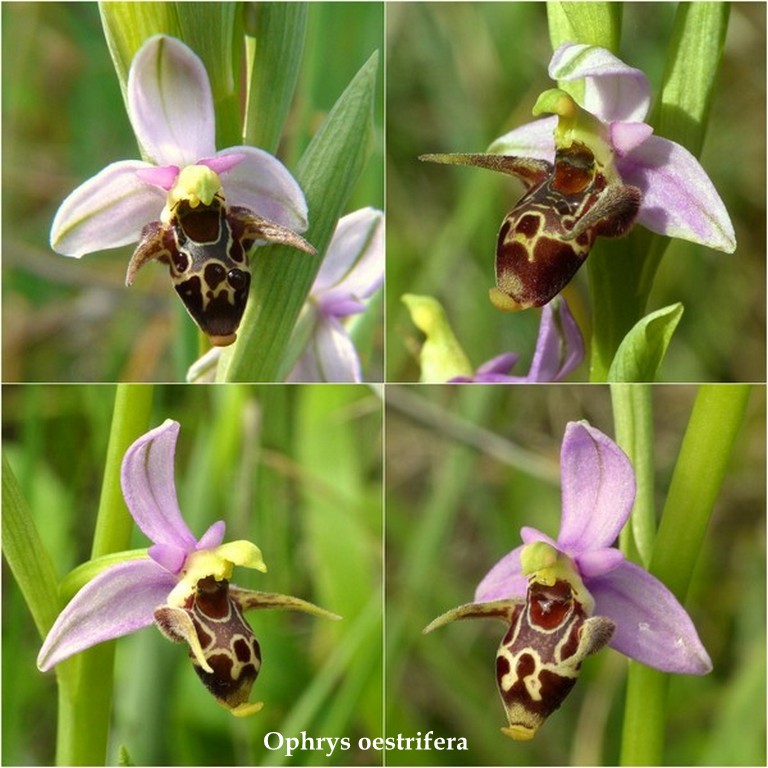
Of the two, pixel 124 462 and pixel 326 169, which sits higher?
pixel 326 169

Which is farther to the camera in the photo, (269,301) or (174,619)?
(269,301)

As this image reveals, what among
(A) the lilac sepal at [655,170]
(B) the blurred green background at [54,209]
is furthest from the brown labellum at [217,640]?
(B) the blurred green background at [54,209]

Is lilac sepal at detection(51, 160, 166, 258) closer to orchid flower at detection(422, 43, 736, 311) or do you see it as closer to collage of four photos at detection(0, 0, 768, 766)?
collage of four photos at detection(0, 0, 768, 766)

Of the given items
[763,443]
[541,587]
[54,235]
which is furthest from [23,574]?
[763,443]

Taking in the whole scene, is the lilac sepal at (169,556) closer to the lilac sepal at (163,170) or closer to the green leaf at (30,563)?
the green leaf at (30,563)

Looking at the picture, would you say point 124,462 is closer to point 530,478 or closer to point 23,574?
point 23,574

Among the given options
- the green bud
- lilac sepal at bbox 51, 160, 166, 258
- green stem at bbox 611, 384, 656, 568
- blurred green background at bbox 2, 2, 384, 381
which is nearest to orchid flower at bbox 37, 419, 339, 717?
lilac sepal at bbox 51, 160, 166, 258

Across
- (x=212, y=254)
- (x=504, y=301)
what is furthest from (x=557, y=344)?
(x=212, y=254)

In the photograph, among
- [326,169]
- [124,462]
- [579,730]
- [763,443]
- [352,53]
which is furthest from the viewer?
[763,443]
